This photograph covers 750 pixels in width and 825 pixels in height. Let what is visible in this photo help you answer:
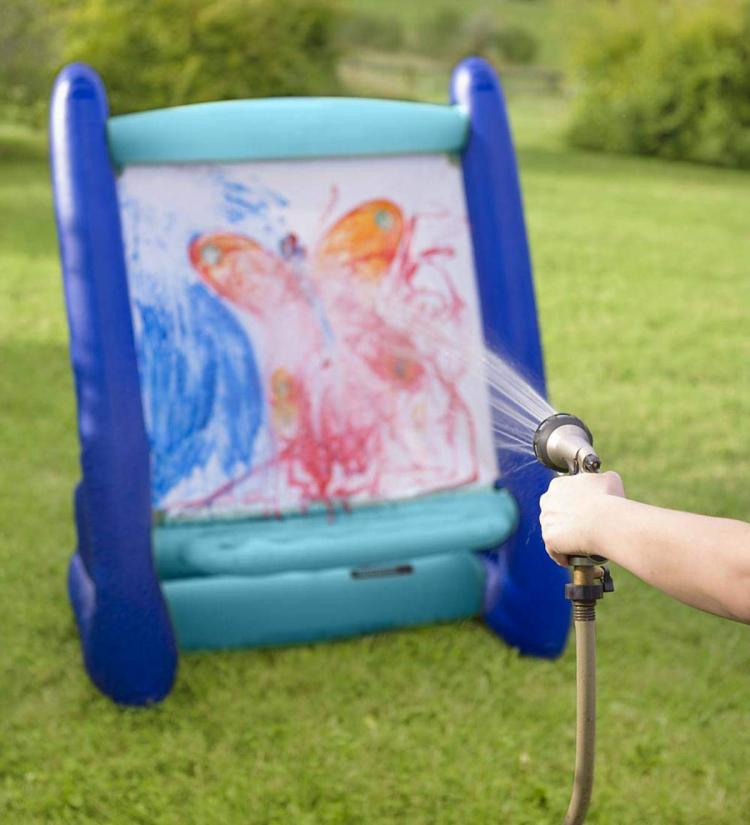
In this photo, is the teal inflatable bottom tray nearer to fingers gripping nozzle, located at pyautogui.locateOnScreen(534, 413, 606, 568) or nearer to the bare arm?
fingers gripping nozzle, located at pyautogui.locateOnScreen(534, 413, 606, 568)

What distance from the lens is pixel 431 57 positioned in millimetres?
25719

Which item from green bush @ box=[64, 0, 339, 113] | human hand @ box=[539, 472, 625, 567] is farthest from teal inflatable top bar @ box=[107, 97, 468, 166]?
green bush @ box=[64, 0, 339, 113]

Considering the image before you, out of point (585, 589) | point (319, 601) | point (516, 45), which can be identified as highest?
point (516, 45)

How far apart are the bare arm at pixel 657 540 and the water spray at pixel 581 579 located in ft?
0.17

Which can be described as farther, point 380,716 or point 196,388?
point 196,388

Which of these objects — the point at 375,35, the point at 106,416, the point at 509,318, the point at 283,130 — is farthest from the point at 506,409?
the point at 375,35

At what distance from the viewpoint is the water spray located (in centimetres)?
143

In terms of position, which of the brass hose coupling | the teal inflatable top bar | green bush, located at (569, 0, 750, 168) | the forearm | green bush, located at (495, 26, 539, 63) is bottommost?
the brass hose coupling

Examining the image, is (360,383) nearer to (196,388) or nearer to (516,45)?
(196,388)

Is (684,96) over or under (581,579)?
over

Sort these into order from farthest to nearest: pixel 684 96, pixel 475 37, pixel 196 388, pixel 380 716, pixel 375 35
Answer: pixel 475 37, pixel 375 35, pixel 684 96, pixel 196 388, pixel 380 716

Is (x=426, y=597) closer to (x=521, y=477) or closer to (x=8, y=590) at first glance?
(x=521, y=477)

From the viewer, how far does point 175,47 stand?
39.7 feet

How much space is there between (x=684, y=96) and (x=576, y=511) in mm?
13054
